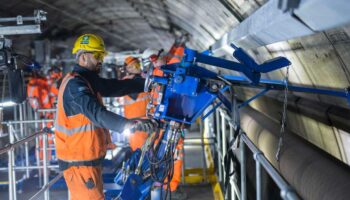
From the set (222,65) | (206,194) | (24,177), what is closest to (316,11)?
(222,65)

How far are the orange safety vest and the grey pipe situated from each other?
1590mm

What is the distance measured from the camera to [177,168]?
5.29 meters

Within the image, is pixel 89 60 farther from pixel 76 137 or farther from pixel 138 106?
pixel 138 106

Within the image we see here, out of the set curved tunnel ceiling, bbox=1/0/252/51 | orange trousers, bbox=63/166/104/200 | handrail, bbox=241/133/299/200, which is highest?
curved tunnel ceiling, bbox=1/0/252/51

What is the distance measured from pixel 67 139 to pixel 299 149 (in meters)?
1.97

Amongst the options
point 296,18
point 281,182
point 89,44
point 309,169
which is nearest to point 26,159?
point 89,44

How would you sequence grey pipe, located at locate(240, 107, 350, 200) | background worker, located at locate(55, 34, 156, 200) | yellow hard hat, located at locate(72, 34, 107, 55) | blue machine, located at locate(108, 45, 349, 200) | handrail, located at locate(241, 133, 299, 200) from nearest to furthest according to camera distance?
handrail, located at locate(241, 133, 299, 200) < grey pipe, located at locate(240, 107, 350, 200) < blue machine, located at locate(108, 45, 349, 200) < background worker, located at locate(55, 34, 156, 200) < yellow hard hat, located at locate(72, 34, 107, 55)

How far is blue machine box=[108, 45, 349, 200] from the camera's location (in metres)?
2.80

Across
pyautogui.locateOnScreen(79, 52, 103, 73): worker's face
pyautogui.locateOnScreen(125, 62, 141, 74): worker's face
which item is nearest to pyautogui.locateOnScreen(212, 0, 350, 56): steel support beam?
pyautogui.locateOnScreen(79, 52, 103, 73): worker's face

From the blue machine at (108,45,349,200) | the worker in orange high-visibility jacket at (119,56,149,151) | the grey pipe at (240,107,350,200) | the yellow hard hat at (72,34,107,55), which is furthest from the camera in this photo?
the worker in orange high-visibility jacket at (119,56,149,151)

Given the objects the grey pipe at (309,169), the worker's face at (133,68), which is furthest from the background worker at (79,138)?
the worker's face at (133,68)

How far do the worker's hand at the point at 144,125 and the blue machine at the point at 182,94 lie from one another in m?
0.12

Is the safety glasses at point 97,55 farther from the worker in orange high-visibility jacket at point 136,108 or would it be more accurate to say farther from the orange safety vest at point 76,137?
the worker in orange high-visibility jacket at point 136,108

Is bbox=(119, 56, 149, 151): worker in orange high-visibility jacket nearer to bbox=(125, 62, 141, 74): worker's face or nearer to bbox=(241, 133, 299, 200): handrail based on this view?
bbox=(125, 62, 141, 74): worker's face
